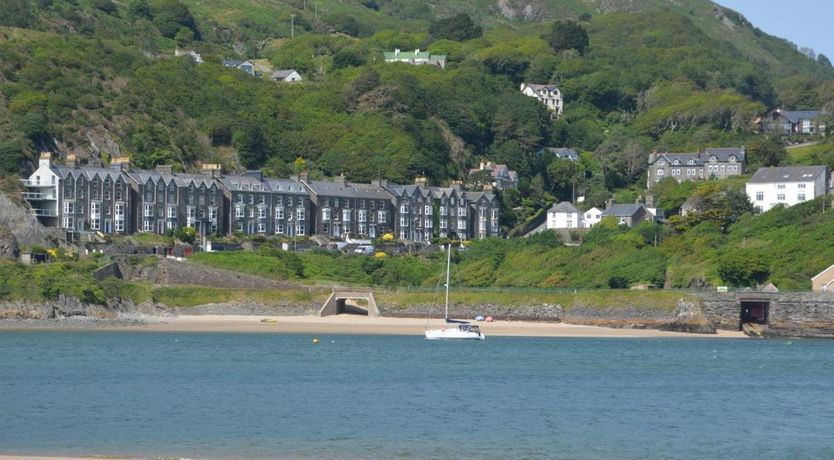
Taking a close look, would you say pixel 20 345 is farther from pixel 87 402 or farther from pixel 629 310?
pixel 629 310

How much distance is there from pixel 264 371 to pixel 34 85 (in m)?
57.1

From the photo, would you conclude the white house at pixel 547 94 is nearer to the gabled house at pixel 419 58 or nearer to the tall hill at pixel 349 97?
the tall hill at pixel 349 97

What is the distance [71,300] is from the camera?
75.8 metres

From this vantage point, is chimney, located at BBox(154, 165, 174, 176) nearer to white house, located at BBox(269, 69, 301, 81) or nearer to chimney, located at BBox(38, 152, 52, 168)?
chimney, located at BBox(38, 152, 52, 168)

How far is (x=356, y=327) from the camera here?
76.1m

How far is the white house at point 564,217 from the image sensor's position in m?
106

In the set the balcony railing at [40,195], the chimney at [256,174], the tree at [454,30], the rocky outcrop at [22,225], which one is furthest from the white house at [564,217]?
the tree at [454,30]

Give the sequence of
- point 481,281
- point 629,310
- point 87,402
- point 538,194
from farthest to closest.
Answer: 1. point 538,194
2. point 481,281
3. point 629,310
4. point 87,402

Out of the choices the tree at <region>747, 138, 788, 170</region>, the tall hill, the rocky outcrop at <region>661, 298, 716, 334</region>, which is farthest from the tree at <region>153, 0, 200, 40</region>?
the rocky outcrop at <region>661, 298, 716, 334</region>

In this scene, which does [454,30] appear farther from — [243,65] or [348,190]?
[348,190]

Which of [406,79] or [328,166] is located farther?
[406,79]

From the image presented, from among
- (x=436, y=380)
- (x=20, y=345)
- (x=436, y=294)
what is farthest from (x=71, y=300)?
(x=436, y=380)

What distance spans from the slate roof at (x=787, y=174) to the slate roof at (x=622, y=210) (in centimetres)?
790

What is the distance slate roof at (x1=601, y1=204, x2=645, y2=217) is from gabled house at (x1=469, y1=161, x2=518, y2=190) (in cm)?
1315
